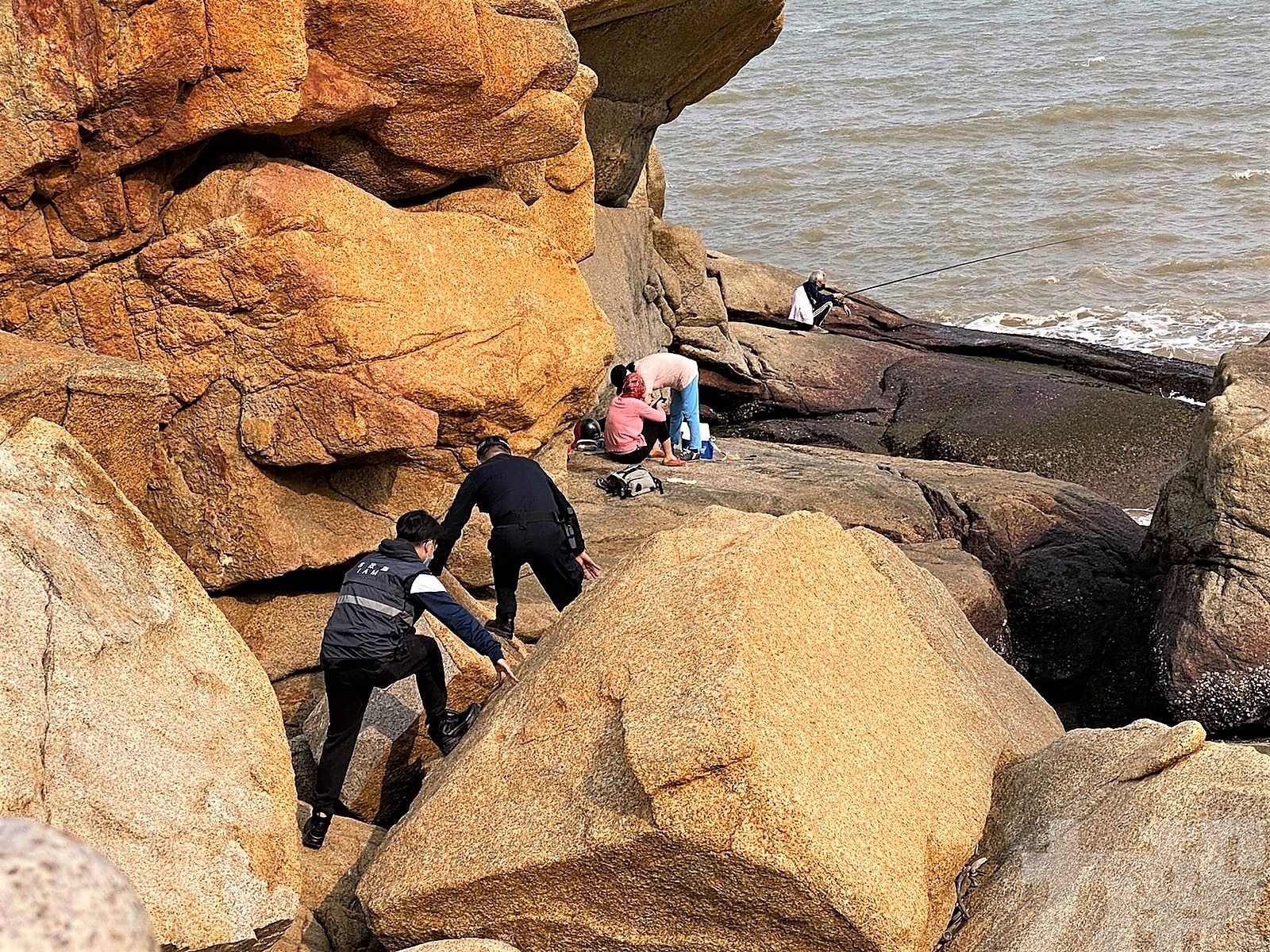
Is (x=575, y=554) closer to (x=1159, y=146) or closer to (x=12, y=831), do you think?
(x=12, y=831)

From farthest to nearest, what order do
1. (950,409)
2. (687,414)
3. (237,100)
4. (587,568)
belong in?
(950,409) → (687,414) → (587,568) → (237,100)

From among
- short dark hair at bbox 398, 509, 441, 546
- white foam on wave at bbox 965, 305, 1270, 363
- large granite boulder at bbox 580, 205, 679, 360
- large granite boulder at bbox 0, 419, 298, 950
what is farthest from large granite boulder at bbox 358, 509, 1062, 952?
white foam on wave at bbox 965, 305, 1270, 363

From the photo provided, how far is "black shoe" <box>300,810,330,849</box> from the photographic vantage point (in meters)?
6.49

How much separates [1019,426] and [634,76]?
593cm

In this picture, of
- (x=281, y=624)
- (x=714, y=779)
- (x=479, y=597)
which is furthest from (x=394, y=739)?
(x=714, y=779)

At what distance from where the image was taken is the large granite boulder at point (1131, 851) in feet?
16.0

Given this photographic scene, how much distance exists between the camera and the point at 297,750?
754 cm

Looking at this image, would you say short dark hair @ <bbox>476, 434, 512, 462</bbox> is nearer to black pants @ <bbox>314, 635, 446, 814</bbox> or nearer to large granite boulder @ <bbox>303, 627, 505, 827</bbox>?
Answer: large granite boulder @ <bbox>303, 627, 505, 827</bbox>

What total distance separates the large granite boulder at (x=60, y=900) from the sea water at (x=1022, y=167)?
21.0 meters

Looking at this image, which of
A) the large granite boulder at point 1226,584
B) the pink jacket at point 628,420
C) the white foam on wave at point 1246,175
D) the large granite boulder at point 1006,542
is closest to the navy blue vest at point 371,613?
the large granite boulder at point 1006,542

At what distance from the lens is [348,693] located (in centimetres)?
674

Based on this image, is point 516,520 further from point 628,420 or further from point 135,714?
point 628,420

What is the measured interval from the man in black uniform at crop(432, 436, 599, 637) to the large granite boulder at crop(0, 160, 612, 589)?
1.71 ft

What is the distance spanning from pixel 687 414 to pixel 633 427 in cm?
94
